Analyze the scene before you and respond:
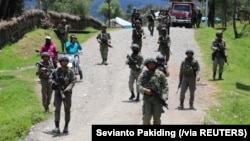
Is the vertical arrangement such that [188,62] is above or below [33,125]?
above

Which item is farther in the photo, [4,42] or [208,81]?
[4,42]

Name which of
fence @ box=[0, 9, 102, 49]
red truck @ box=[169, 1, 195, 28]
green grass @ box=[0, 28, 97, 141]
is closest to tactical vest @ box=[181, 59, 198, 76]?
green grass @ box=[0, 28, 97, 141]

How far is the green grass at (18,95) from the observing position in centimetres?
1576

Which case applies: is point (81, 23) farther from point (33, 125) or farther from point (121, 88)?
point (33, 125)

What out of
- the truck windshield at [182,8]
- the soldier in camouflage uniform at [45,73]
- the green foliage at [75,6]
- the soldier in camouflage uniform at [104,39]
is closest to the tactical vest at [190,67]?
the soldier in camouflage uniform at [45,73]

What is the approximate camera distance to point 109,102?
18922 millimetres

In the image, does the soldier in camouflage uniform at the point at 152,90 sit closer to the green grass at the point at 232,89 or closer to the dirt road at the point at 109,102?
the dirt road at the point at 109,102

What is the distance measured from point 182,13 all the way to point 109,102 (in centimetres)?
2859

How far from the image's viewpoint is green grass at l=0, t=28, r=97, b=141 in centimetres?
1576

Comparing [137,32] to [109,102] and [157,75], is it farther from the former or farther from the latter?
[157,75]

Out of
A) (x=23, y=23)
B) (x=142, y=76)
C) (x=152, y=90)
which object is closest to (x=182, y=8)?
(x=23, y=23)

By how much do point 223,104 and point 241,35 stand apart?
38.1 meters

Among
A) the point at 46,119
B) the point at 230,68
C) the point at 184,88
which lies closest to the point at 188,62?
the point at 184,88

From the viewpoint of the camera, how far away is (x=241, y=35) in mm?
55531
